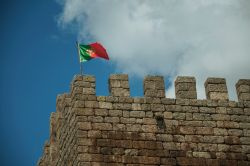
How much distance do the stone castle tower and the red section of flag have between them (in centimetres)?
111

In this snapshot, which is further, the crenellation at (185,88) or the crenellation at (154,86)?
the crenellation at (185,88)

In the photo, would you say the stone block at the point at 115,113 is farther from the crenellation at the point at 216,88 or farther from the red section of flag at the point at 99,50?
the crenellation at the point at 216,88

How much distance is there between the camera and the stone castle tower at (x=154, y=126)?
44.9 ft

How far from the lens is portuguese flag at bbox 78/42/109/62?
50.9ft

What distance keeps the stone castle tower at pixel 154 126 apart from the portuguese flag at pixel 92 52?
112cm

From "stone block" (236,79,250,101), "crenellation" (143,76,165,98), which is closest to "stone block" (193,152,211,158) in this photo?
"crenellation" (143,76,165,98)

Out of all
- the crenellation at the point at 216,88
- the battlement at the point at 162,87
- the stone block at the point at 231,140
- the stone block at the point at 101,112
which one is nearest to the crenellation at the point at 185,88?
the battlement at the point at 162,87

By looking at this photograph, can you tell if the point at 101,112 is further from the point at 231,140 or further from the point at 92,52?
the point at 231,140

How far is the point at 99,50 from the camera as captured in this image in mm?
15555

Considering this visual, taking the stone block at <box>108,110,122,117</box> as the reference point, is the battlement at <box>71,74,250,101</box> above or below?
above

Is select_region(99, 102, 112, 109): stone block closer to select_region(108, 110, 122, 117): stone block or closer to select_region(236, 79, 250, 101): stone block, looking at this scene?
select_region(108, 110, 122, 117): stone block

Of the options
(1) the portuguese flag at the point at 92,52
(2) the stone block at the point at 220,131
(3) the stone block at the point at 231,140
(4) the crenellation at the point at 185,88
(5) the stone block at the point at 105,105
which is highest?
(1) the portuguese flag at the point at 92,52

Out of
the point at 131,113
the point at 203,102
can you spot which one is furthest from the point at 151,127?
the point at 203,102

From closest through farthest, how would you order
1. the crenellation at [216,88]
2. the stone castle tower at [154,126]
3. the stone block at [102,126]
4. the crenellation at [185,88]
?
the stone castle tower at [154,126] → the stone block at [102,126] → the crenellation at [185,88] → the crenellation at [216,88]
